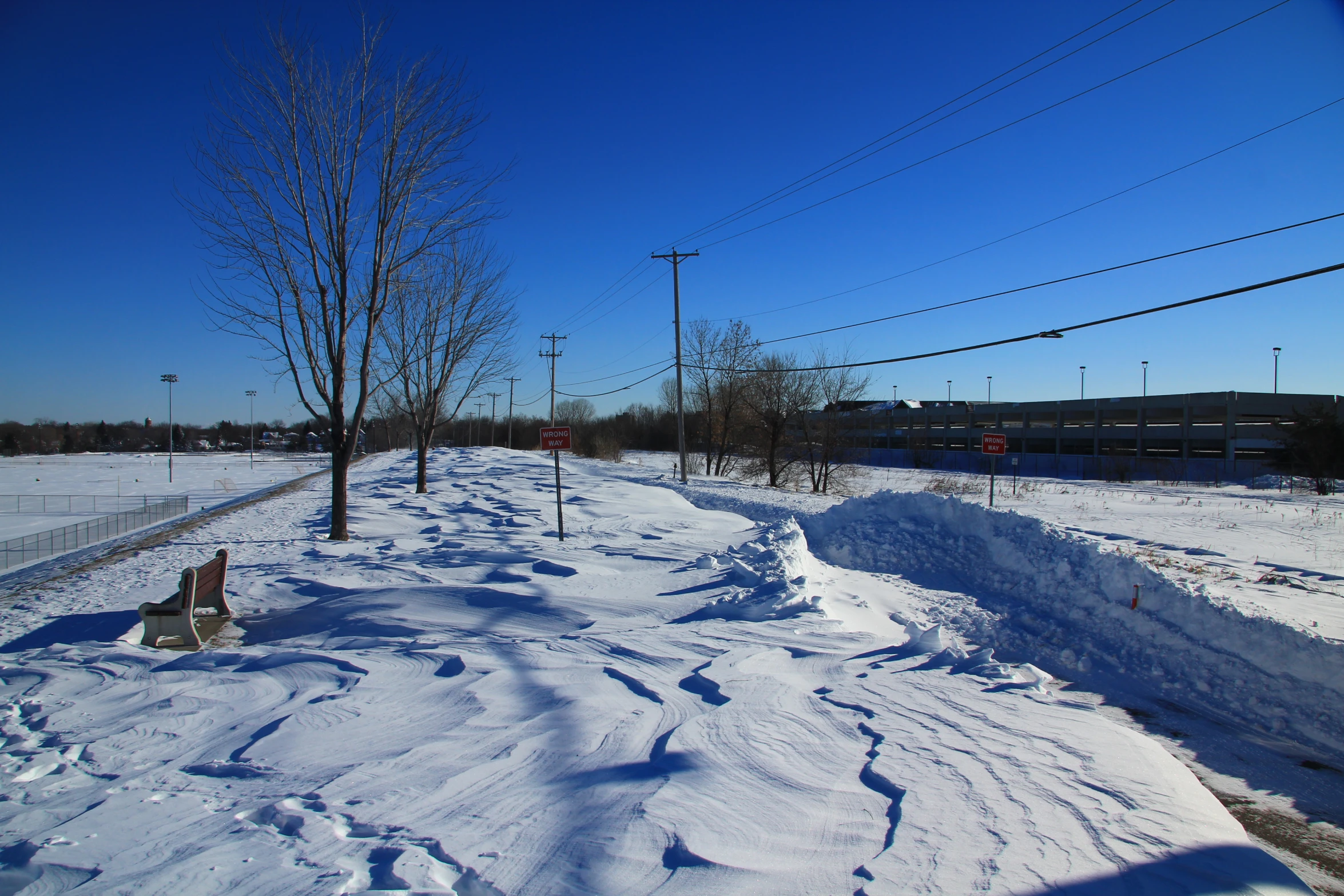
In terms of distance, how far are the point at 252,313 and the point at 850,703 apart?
1337 cm

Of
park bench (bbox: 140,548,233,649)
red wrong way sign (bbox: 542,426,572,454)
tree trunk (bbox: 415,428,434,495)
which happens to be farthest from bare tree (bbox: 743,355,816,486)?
park bench (bbox: 140,548,233,649)

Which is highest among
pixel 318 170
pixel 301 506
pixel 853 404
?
pixel 318 170

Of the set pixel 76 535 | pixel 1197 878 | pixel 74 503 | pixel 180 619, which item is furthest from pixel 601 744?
pixel 74 503

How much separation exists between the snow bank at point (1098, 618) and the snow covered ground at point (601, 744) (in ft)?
0.24

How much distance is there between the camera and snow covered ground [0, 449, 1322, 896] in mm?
2982

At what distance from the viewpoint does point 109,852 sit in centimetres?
296

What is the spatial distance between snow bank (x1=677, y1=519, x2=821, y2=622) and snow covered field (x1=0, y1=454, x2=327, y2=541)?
1195 inches

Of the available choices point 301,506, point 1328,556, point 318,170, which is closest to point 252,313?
point 318,170

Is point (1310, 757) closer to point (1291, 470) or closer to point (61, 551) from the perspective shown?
point (61, 551)

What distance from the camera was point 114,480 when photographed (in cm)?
5419

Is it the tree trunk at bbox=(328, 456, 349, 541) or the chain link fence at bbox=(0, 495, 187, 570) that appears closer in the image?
the tree trunk at bbox=(328, 456, 349, 541)

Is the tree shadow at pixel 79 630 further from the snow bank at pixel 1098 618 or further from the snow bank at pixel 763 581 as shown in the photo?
the snow bank at pixel 1098 618

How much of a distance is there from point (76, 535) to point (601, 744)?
86.8ft

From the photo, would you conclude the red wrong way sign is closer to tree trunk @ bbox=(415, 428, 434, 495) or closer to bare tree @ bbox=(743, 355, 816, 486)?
tree trunk @ bbox=(415, 428, 434, 495)
